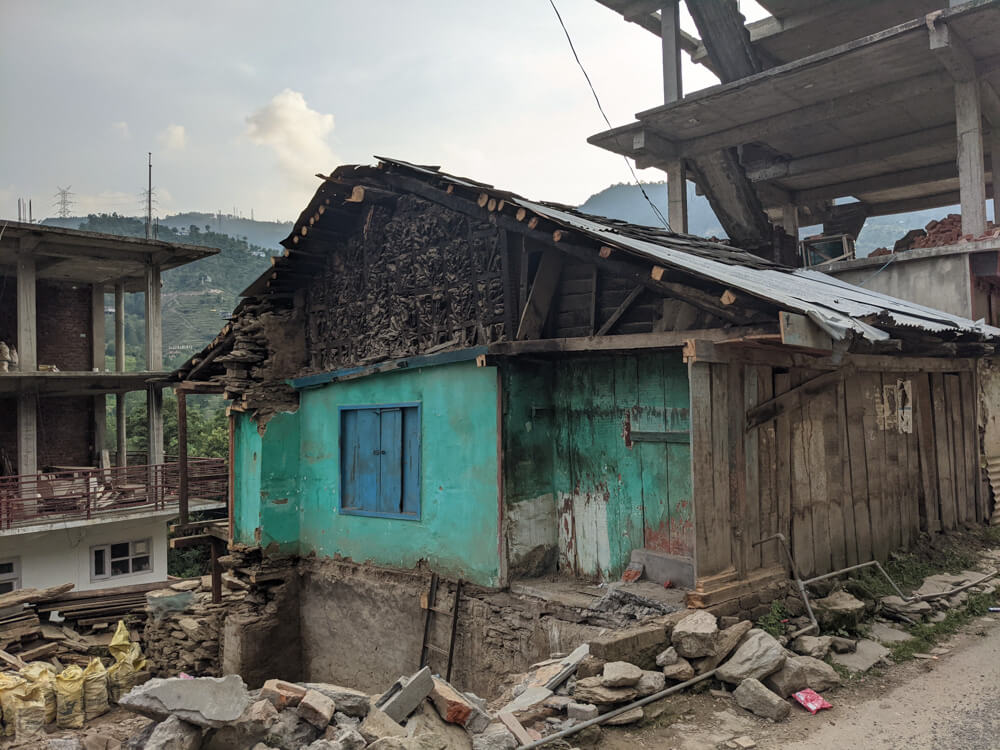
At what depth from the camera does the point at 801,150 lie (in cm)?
1588

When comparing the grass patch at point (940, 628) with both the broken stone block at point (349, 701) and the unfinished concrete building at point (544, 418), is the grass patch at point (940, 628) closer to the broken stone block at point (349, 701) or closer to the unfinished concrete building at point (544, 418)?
the unfinished concrete building at point (544, 418)

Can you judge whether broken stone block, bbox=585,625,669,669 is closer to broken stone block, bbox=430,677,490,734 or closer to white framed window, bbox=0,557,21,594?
broken stone block, bbox=430,677,490,734

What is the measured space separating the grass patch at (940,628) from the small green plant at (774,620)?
85 cm

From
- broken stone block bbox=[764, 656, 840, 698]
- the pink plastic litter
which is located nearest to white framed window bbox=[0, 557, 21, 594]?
broken stone block bbox=[764, 656, 840, 698]

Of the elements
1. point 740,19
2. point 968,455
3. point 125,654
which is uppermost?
point 740,19

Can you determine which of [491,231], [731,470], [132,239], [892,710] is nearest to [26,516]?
[132,239]

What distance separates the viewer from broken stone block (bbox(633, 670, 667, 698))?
4.78 metres

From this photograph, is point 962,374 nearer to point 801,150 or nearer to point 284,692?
point 801,150

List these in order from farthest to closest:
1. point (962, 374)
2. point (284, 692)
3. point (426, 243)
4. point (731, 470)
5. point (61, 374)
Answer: point (61, 374)
point (962, 374)
point (426, 243)
point (731, 470)
point (284, 692)

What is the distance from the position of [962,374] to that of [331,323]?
8787 millimetres

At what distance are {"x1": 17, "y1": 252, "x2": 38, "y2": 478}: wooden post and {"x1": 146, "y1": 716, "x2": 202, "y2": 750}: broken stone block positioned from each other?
60.4ft

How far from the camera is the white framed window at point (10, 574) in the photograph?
1680cm

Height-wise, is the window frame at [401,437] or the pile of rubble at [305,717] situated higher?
the window frame at [401,437]

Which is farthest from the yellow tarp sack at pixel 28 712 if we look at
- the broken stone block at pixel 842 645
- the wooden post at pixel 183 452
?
the broken stone block at pixel 842 645
